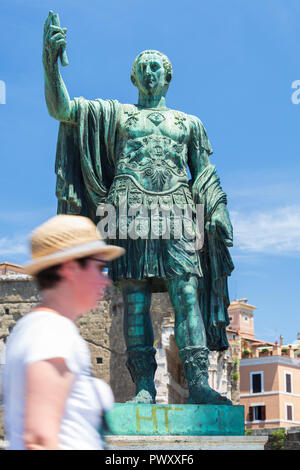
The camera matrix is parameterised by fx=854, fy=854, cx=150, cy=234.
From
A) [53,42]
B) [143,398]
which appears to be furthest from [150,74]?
[143,398]

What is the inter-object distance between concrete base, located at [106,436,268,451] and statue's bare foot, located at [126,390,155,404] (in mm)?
415

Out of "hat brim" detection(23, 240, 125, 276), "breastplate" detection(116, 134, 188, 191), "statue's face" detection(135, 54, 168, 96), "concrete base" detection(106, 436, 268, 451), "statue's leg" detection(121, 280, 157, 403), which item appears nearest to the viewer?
"hat brim" detection(23, 240, 125, 276)

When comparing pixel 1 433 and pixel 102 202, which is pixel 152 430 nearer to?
pixel 102 202

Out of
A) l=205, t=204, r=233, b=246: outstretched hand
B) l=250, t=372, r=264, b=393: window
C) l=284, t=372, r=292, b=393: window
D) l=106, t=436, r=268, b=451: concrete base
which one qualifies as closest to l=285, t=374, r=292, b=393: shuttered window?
l=284, t=372, r=292, b=393: window

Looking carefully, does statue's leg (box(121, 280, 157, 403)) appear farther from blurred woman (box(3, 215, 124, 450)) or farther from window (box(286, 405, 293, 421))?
window (box(286, 405, 293, 421))

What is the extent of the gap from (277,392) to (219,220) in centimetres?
4989

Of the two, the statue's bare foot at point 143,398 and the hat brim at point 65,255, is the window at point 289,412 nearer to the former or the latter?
the statue's bare foot at point 143,398

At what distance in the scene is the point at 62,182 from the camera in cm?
634

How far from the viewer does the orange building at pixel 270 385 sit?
54.1 m

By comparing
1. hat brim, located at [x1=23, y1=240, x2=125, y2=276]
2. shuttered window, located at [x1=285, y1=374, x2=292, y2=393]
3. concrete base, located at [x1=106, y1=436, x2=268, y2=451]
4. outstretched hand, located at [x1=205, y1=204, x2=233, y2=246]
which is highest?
shuttered window, located at [x1=285, y1=374, x2=292, y2=393]

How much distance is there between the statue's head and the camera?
6352mm

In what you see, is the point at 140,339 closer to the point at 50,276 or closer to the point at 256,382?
the point at 50,276

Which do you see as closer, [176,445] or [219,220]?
[176,445]

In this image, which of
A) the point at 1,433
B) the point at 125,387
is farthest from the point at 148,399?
the point at 125,387
